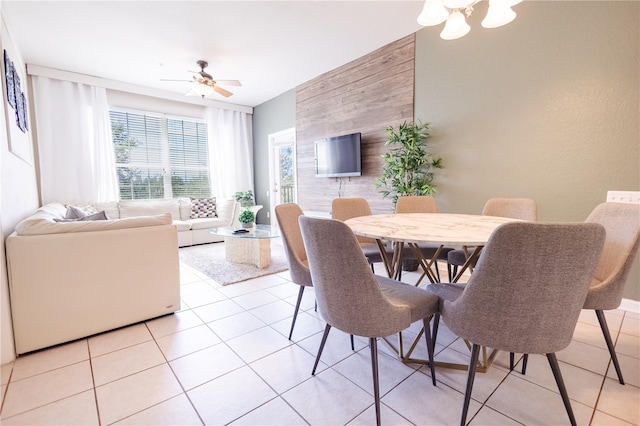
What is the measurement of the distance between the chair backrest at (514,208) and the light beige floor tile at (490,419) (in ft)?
4.75

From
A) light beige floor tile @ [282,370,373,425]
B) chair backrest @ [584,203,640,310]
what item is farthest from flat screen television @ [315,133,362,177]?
light beige floor tile @ [282,370,373,425]

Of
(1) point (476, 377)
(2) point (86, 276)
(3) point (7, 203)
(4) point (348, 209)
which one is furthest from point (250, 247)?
(1) point (476, 377)

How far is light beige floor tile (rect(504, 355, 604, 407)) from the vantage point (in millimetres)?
1331

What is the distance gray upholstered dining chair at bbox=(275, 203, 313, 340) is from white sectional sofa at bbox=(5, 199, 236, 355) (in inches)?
37.4

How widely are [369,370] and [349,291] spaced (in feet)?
2.23

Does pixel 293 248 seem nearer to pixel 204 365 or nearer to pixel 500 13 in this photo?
pixel 204 365

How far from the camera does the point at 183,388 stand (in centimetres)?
142

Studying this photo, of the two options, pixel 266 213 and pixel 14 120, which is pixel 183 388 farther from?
pixel 266 213

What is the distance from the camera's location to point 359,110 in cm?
403

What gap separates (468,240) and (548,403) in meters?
0.87

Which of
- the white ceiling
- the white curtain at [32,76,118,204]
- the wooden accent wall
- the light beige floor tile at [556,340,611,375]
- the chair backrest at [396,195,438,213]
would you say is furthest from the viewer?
the white curtain at [32,76,118,204]

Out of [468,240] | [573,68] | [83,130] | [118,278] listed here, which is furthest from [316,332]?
[83,130]

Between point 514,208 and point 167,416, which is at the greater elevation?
point 514,208

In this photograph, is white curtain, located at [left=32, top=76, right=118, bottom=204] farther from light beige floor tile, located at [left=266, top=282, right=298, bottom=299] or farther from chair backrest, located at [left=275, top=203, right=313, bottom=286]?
chair backrest, located at [left=275, top=203, right=313, bottom=286]
